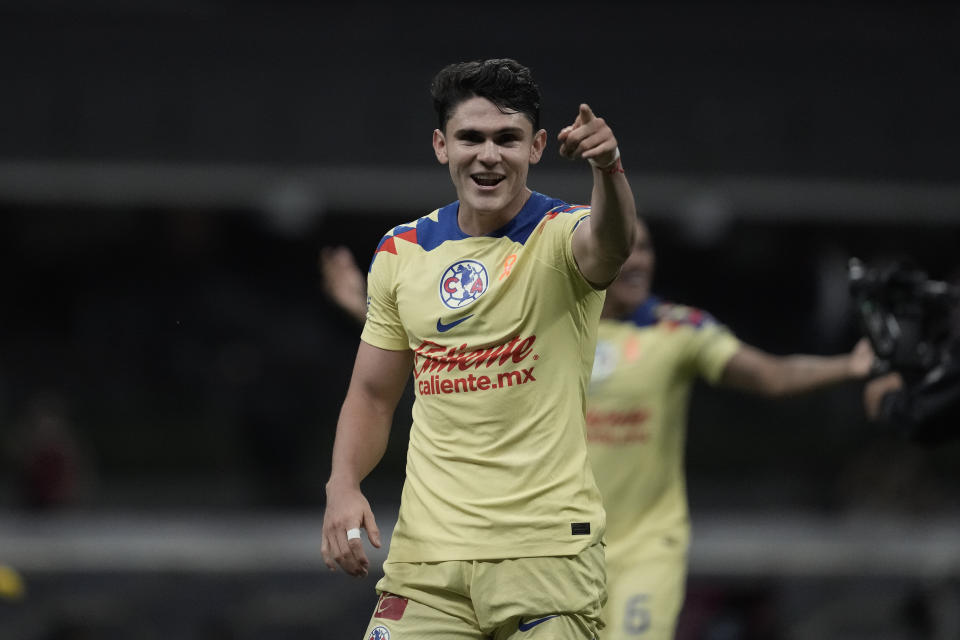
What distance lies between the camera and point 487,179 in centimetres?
357

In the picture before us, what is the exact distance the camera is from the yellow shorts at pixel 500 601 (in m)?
3.49

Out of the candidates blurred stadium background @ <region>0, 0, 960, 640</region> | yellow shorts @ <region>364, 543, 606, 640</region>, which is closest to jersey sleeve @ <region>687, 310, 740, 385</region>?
yellow shorts @ <region>364, 543, 606, 640</region>

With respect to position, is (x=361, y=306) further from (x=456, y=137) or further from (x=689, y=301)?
(x=689, y=301)

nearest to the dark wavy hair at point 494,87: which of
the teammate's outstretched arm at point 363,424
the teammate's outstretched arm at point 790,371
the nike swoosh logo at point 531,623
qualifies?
the teammate's outstretched arm at point 363,424

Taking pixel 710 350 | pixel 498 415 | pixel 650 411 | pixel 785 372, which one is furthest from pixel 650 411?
pixel 498 415

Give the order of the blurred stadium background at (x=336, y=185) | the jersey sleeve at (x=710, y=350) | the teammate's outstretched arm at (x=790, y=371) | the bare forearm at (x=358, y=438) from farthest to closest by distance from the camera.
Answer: the blurred stadium background at (x=336, y=185), the jersey sleeve at (x=710, y=350), the teammate's outstretched arm at (x=790, y=371), the bare forearm at (x=358, y=438)

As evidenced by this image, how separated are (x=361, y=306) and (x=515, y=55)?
10575 millimetres

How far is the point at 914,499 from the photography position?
40.6 ft

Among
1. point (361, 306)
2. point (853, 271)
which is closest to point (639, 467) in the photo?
point (853, 271)

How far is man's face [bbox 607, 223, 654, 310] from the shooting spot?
5.79 m

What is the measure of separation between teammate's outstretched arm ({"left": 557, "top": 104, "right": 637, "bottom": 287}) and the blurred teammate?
1.86 metres

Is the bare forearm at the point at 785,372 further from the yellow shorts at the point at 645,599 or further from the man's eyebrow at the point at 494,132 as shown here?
the man's eyebrow at the point at 494,132

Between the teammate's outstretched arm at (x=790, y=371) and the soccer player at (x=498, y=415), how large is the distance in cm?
182

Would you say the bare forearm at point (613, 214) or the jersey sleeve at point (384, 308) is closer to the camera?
the bare forearm at point (613, 214)
